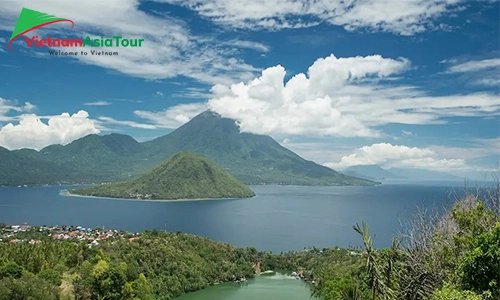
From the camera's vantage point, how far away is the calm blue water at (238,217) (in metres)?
53.9

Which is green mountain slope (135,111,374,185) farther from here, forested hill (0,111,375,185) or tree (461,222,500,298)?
tree (461,222,500,298)

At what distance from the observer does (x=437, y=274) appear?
9.45m

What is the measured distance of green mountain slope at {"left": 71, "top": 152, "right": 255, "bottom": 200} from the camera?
97.5 metres

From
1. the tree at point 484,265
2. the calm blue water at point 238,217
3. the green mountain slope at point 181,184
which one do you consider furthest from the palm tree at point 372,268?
the green mountain slope at point 181,184

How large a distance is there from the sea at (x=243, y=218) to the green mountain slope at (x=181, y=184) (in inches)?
214

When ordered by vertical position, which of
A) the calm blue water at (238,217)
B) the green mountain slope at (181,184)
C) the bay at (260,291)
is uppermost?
the green mountain slope at (181,184)

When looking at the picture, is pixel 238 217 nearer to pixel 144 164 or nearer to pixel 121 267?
pixel 121 267

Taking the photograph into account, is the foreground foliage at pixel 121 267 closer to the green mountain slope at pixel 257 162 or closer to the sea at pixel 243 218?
the sea at pixel 243 218

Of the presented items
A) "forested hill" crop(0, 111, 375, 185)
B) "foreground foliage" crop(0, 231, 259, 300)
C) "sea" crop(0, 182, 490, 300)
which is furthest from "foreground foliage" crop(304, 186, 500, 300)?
"forested hill" crop(0, 111, 375, 185)

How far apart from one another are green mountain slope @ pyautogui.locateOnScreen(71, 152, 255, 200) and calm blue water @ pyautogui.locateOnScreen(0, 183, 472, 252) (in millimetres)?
6133

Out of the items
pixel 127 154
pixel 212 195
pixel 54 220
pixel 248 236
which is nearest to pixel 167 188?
pixel 212 195

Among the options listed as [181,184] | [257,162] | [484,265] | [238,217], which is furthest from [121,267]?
[257,162]

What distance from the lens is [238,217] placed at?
70938 mm

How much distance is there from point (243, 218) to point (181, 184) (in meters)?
34.2
